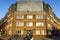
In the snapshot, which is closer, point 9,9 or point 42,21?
point 42,21

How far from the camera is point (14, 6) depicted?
83625 millimetres

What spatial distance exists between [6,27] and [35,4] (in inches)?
633

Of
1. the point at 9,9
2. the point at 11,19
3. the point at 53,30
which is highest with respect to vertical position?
the point at 9,9

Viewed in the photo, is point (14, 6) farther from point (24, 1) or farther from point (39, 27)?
point (39, 27)

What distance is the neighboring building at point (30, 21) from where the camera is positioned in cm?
7362

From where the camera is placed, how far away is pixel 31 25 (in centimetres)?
7388

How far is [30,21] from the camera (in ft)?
244

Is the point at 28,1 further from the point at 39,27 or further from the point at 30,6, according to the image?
the point at 39,27

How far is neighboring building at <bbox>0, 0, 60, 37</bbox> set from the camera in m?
73.6

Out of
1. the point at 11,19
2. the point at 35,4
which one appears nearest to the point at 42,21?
the point at 35,4

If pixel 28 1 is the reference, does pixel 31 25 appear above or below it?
below

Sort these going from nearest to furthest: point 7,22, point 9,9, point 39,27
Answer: point 39,27, point 7,22, point 9,9

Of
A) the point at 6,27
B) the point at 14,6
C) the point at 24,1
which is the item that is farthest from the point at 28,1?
the point at 6,27

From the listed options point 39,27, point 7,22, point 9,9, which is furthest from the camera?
point 9,9
